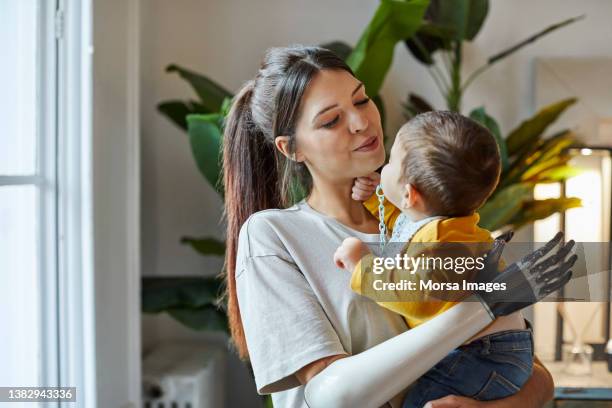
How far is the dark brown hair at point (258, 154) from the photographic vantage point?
0.90 m

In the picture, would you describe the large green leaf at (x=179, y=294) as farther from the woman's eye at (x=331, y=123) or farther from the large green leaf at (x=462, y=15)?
the woman's eye at (x=331, y=123)

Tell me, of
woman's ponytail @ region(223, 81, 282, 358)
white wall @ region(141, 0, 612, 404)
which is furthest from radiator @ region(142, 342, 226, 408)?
woman's ponytail @ region(223, 81, 282, 358)

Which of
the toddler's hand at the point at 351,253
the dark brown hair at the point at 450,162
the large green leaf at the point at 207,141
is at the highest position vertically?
the large green leaf at the point at 207,141

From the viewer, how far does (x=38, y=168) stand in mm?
1616

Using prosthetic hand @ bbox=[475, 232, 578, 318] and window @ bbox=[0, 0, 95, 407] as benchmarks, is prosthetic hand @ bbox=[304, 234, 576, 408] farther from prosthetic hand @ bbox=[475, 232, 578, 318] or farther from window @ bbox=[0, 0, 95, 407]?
window @ bbox=[0, 0, 95, 407]

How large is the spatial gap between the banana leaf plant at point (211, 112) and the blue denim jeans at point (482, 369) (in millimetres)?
1054

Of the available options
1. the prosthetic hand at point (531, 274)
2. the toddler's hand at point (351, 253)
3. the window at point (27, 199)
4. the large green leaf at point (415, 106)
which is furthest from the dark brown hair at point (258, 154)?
the large green leaf at point (415, 106)

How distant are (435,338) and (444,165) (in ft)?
0.56

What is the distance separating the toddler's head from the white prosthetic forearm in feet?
0.35

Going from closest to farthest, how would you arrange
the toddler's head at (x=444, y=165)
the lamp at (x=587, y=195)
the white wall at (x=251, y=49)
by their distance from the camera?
the toddler's head at (x=444, y=165) → the lamp at (x=587, y=195) → the white wall at (x=251, y=49)

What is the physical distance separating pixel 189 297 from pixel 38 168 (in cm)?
69

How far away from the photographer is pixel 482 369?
2.59ft

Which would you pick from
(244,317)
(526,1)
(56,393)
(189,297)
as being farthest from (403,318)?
(526,1)

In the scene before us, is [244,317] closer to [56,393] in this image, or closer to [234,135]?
[234,135]
